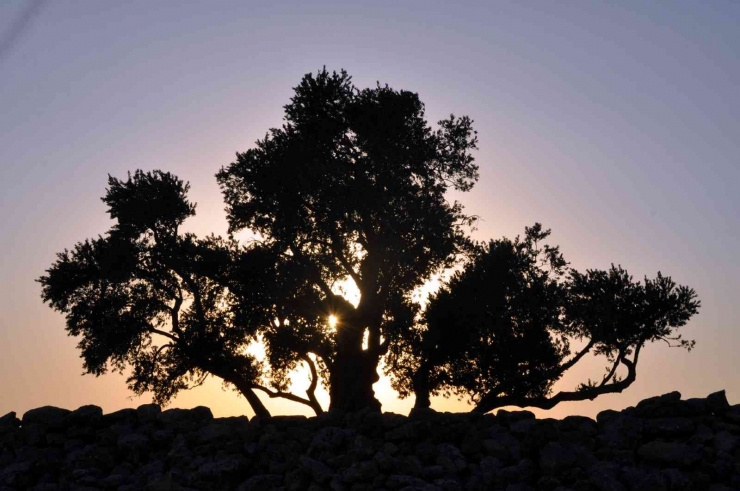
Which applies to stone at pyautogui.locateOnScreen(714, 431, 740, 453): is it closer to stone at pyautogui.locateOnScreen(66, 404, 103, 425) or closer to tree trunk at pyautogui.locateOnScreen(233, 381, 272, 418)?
stone at pyautogui.locateOnScreen(66, 404, 103, 425)

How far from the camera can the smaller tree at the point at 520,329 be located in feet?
95.4

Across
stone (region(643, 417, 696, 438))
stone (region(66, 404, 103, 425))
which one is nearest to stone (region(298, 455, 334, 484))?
stone (region(66, 404, 103, 425))

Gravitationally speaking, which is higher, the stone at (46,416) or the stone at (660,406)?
the stone at (46,416)

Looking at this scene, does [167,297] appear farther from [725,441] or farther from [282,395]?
[725,441]

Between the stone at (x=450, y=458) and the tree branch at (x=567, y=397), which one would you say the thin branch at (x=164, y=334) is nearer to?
the tree branch at (x=567, y=397)

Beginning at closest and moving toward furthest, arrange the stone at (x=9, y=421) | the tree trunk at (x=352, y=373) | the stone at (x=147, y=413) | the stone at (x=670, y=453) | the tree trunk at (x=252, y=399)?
1. the stone at (x=670, y=453)
2. the stone at (x=147, y=413)
3. the stone at (x=9, y=421)
4. the tree trunk at (x=352, y=373)
5. the tree trunk at (x=252, y=399)

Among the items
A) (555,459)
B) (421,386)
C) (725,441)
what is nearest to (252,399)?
(421,386)

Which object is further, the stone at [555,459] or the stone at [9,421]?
the stone at [9,421]

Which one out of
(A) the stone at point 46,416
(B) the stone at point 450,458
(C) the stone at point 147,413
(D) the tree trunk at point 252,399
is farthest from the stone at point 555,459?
(D) the tree trunk at point 252,399

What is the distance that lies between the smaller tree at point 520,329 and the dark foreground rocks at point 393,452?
461 inches

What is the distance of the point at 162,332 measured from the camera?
102ft

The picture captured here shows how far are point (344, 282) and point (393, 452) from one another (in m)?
14.8

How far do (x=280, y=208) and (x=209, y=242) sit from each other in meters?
3.19

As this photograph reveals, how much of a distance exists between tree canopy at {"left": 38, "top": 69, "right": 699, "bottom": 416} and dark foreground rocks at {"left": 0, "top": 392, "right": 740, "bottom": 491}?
33.7 ft
